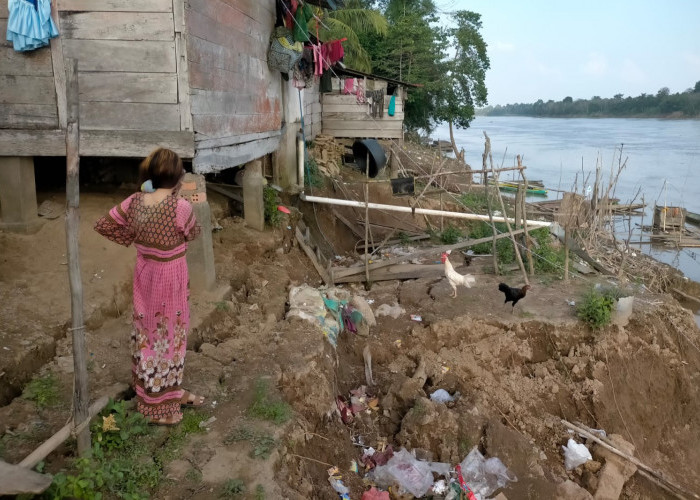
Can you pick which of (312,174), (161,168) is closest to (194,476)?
(161,168)

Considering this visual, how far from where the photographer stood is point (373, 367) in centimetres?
569

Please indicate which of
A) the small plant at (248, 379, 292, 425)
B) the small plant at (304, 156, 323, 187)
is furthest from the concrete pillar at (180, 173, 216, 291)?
the small plant at (304, 156, 323, 187)

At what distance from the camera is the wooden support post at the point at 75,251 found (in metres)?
2.37

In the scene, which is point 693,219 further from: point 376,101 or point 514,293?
point 514,293

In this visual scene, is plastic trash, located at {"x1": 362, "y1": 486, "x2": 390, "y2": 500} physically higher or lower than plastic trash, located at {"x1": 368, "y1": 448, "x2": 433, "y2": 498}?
higher

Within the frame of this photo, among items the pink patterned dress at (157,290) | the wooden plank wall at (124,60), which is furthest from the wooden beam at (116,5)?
the pink patterned dress at (157,290)

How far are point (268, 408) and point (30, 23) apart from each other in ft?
12.3

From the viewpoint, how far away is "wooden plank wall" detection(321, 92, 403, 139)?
1280 cm

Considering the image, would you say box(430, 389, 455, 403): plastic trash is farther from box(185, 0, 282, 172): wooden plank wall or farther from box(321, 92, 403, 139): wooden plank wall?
box(321, 92, 403, 139): wooden plank wall

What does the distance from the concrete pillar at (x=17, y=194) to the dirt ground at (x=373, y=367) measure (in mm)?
177

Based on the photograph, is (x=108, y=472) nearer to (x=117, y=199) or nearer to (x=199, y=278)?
(x=199, y=278)

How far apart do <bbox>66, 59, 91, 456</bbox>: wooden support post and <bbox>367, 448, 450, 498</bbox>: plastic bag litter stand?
2244 mm

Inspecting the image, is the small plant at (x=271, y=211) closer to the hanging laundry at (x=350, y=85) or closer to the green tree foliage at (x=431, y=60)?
the hanging laundry at (x=350, y=85)

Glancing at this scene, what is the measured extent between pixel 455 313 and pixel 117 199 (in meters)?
4.24
